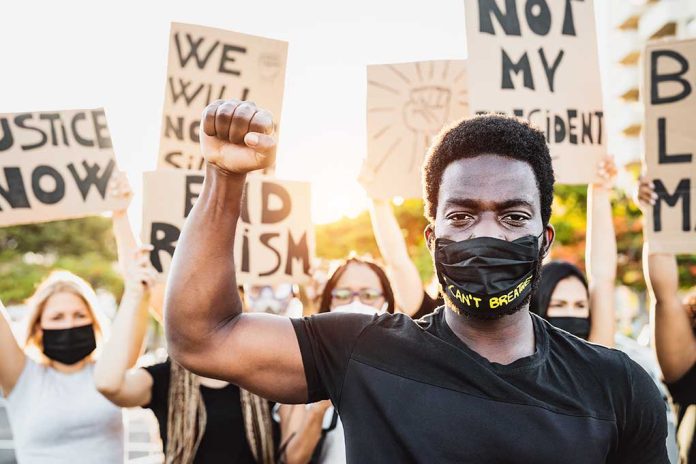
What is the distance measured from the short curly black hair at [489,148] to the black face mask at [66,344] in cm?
241

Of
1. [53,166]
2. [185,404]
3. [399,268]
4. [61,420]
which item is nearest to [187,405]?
[185,404]

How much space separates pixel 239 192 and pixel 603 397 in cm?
99

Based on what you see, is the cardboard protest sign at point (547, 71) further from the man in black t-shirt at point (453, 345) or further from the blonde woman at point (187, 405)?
the man in black t-shirt at point (453, 345)

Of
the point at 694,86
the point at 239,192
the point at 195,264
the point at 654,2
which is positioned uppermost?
the point at 654,2

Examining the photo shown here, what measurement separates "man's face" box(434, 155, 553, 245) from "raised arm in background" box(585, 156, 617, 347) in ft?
6.03

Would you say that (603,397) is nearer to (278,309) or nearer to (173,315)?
(173,315)

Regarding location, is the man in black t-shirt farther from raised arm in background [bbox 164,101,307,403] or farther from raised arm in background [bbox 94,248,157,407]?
raised arm in background [bbox 94,248,157,407]

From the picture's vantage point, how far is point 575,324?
3.61 meters

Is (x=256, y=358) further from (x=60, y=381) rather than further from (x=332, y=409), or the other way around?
(x=60, y=381)

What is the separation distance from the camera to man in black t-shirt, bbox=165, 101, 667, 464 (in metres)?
1.67

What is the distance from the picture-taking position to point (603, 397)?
178 cm

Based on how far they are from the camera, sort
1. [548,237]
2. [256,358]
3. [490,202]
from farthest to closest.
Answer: [548,237] → [490,202] → [256,358]

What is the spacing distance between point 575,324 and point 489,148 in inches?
76.6

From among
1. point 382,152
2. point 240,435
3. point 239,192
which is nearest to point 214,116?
point 239,192
